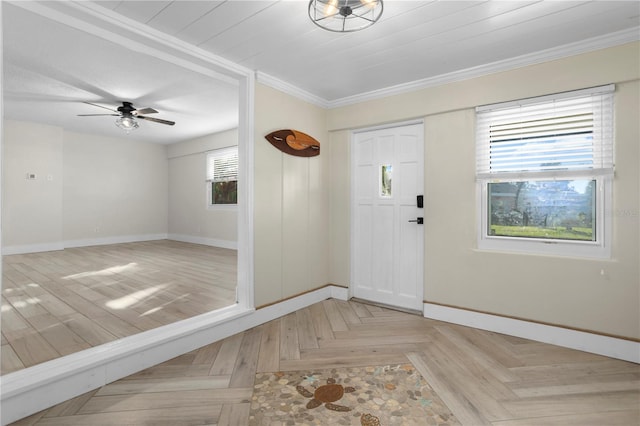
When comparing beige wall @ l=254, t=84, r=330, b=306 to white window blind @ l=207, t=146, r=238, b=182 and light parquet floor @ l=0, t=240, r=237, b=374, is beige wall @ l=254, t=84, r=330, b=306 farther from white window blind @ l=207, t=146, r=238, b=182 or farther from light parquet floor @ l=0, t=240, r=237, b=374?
white window blind @ l=207, t=146, r=238, b=182

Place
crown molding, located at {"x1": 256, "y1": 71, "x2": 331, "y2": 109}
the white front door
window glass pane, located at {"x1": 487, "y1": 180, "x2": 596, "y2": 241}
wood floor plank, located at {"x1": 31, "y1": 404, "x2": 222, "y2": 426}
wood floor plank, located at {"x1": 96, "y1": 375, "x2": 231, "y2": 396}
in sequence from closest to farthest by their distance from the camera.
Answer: wood floor plank, located at {"x1": 31, "y1": 404, "x2": 222, "y2": 426} < wood floor plank, located at {"x1": 96, "y1": 375, "x2": 231, "y2": 396} < window glass pane, located at {"x1": 487, "y1": 180, "x2": 596, "y2": 241} < crown molding, located at {"x1": 256, "y1": 71, "x2": 331, "y2": 109} < the white front door

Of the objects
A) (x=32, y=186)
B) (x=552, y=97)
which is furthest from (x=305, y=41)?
(x=32, y=186)

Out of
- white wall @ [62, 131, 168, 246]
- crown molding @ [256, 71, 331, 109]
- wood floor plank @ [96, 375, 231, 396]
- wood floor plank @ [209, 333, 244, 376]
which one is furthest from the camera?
white wall @ [62, 131, 168, 246]

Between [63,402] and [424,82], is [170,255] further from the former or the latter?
[424,82]

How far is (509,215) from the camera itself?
289 centimetres

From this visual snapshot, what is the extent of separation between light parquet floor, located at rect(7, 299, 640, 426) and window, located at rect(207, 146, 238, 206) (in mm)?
4648

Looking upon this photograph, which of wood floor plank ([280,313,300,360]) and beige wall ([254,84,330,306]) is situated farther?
beige wall ([254,84,330,306])

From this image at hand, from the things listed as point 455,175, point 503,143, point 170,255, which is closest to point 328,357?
point 455,175

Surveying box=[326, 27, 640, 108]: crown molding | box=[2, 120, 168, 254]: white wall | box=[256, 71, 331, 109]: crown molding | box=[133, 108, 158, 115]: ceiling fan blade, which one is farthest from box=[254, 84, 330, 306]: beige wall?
box=[2, 120, 168, 254]: white wall

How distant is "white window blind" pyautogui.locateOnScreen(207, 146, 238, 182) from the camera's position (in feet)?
23.1

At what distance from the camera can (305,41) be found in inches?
96.5

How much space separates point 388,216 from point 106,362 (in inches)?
112

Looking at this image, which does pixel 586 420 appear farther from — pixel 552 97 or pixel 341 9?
pixel 341 9

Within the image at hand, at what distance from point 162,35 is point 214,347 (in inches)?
97.3
